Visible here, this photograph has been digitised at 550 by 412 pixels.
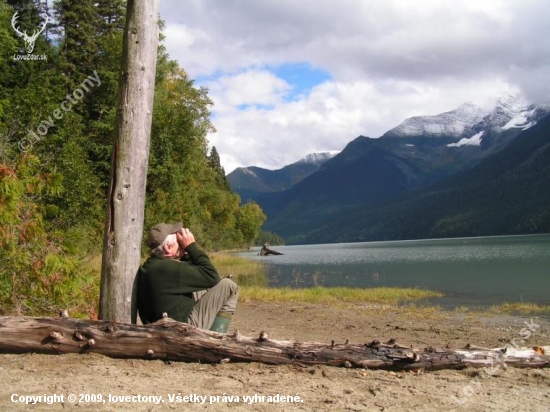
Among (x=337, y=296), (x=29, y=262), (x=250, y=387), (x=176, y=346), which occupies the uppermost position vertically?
(x=29, y=262)

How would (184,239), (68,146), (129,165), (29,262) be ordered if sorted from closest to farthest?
(184,239)
(129,165)
(29,262)
(68,146)

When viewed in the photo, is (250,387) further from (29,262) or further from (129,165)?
(29,262)

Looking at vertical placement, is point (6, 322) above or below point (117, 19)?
below

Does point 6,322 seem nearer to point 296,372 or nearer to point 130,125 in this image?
point 130,125

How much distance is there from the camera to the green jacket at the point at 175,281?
18.6 ft

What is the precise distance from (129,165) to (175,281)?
5.00 feet

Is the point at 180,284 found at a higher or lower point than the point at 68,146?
lower

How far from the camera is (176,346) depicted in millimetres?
5520

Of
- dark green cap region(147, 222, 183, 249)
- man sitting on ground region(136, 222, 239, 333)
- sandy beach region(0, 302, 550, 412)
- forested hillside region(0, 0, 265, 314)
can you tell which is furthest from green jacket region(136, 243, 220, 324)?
forested hillside region(0, 0, 265, 314)

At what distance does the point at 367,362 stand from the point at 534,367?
2.27 m

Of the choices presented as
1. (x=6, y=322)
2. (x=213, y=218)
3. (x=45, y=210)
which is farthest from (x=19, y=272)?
(x=213, y=218)

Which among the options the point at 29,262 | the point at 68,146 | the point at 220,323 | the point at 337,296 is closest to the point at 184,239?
the point at 220,323

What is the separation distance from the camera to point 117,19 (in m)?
33.2

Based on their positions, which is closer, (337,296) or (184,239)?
(184,239)
